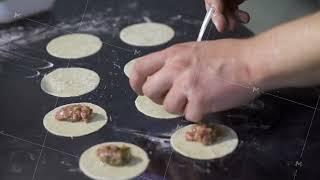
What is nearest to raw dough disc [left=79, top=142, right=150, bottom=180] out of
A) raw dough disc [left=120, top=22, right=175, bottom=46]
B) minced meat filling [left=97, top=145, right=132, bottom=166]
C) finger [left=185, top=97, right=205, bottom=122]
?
minced meat filling [left=97, top=145, right=132, bottom=166]

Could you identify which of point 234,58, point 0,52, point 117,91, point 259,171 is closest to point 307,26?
point 234,58

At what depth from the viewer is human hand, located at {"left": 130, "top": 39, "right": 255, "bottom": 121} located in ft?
3.17

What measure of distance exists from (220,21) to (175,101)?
10.4 inches

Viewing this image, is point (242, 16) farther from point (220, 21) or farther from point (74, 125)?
point (74, 125)

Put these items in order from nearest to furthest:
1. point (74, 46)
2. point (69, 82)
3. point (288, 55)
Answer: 1. point (288, 55)
2. point (69, 82)
3. point (74, 46)

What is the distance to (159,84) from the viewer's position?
1003 mm

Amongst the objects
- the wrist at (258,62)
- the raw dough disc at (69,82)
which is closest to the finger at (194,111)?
the wrist at (258,62)

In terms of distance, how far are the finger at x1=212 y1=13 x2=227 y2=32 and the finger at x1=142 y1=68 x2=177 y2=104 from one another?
23cm

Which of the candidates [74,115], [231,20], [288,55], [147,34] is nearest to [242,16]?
[231,20]

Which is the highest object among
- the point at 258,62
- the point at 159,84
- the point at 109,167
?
the point at 258,62

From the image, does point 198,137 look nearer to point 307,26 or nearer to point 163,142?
point 163,142

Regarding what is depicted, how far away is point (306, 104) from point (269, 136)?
134 millimetres

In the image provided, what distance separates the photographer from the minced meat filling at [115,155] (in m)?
0.93

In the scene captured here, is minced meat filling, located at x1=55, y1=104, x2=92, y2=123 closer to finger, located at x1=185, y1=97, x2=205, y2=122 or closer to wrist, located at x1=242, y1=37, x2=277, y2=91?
finger, located at x1=185, y1=97, x2=205, y2=122
